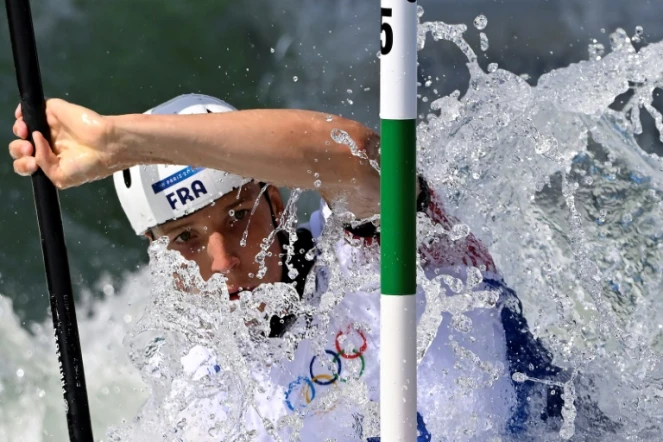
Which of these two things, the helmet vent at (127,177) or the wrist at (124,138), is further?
the helmet vent at (127,177)

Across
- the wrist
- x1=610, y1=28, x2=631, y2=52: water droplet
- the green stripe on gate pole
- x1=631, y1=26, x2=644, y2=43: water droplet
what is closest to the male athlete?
the wrist

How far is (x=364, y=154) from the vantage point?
1646 millimetres

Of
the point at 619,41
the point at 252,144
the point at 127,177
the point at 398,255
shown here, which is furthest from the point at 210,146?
the point at 619,41

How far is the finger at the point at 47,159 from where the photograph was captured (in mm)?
1604

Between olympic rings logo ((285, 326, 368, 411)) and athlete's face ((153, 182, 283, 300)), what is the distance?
0.22m

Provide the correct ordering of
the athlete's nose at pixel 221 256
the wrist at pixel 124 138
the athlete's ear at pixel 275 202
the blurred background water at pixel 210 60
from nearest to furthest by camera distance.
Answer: the wrist at pixel 124 138 → the athlete's nose at pixel 221 256 → the athlete's ear at pixel 275 202 → the blurred background water at pixel 210 60

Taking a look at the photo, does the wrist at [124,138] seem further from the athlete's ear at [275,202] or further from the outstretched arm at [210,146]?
the athlete's ear at [275,202]

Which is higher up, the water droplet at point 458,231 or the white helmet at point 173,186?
the white helmet at point 173,186

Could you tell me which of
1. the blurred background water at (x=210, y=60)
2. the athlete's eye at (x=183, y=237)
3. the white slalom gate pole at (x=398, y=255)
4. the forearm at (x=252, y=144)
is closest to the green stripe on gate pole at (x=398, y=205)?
the white slalom gate pole at (x=398, y=255)

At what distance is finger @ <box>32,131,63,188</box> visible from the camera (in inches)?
63.2

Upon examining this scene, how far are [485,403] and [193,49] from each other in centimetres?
297

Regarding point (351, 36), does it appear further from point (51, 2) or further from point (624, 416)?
point (624, 416)

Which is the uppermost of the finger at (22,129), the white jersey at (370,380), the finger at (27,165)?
the finger at (22,129)

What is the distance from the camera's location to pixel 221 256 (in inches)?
80.7
